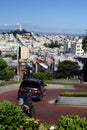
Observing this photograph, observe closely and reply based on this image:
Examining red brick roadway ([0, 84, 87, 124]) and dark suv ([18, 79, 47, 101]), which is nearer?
red brick roadway ([0, 84, 87, 124])

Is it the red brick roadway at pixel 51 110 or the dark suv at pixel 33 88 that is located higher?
the dark suv at pixel 33 88

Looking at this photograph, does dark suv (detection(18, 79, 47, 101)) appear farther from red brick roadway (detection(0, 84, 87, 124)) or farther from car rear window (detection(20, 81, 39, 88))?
red brick roadway (detection(0, 84, 87, 124))

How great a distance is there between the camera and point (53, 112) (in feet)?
56.4

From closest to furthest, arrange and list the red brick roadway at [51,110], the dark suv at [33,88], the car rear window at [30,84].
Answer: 1. the red brick roadway at [51,110]
2. the dark suv at [33,88]
3. the car rear window at [30,84]

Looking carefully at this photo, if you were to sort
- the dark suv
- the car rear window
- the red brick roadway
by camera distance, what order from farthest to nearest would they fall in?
the car rear window → the dark suv → the red brick roadway

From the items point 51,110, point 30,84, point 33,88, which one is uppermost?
point 30,84

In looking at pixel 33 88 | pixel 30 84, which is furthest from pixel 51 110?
pixel 30 84

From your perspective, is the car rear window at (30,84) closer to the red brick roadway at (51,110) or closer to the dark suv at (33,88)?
the dark suv at (33,88)

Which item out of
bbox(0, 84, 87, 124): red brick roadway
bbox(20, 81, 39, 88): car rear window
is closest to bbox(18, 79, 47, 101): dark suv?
bbox(20, 81, 39, 88): car rear window

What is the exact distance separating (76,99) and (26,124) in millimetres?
10560

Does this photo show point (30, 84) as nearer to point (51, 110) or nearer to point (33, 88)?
point (33, 88)

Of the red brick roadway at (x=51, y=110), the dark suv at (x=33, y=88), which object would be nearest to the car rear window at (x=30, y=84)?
the dark suv at (x=33, y=88)

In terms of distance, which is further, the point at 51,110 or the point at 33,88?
the point at 33,88

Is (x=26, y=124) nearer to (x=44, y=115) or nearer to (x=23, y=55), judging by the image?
(x=44, y=115)
